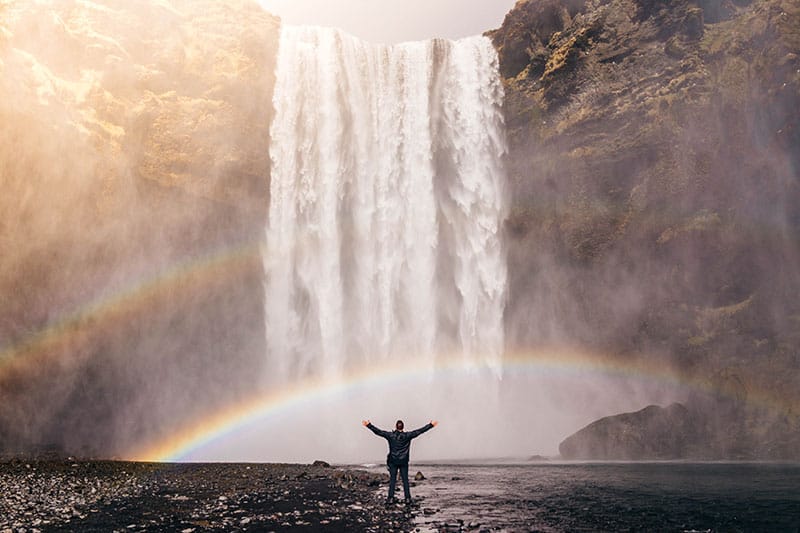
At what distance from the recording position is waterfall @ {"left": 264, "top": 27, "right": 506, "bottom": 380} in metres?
40.8

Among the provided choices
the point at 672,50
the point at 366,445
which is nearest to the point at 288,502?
the point at 366,445

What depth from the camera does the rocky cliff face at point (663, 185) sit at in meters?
35.1

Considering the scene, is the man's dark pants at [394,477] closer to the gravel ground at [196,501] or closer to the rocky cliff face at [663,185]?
the gravel ground at [196,501]

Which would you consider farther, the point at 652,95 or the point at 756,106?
the point at 652,95

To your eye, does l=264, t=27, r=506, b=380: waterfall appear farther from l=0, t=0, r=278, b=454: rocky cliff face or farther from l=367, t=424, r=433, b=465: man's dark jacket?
l=367, t=424, r=433, b=465: man's dark jacket

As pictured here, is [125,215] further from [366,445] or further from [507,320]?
[507,320]

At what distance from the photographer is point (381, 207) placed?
42094mm

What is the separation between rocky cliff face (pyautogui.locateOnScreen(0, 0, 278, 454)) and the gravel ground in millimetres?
13390

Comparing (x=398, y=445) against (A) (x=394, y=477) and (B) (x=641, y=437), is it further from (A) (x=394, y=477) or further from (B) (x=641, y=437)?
(B) (x=641, y=437)

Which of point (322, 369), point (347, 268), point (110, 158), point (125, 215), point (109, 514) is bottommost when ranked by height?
point (109, 514)

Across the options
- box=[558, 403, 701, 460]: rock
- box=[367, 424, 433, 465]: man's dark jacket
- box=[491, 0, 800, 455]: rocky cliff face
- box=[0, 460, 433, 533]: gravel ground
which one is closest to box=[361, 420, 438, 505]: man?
box=[367, 424, 433, 465]: man's dark jacket

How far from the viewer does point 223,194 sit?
41.1m

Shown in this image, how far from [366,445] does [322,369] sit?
18.7 ft

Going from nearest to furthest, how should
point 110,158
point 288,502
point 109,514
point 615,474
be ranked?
point 109,514 < point 288,502 < point 615,474 < point 110,158
